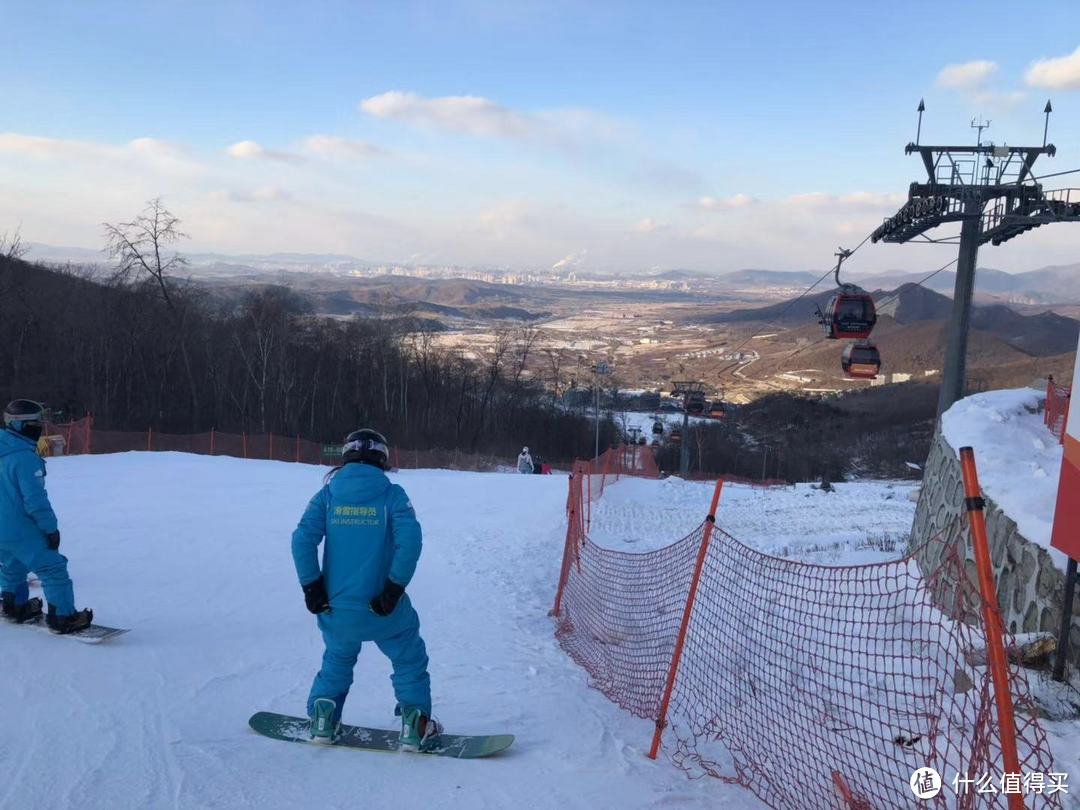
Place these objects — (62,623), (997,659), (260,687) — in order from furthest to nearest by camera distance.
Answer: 1. (62,623)
2. (260,687)
3. (997,659)

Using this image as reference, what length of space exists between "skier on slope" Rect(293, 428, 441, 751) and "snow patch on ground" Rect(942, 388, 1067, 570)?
4484mm

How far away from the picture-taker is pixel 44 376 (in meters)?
45.5

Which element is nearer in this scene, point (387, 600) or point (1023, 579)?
point (387, 600)

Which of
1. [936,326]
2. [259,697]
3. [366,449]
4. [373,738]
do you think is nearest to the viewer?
[366,449]

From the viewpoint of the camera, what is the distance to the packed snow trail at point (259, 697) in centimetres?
362

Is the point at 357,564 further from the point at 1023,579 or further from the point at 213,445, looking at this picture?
the point at 213,445

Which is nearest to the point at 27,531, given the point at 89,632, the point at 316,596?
the point at 89,632

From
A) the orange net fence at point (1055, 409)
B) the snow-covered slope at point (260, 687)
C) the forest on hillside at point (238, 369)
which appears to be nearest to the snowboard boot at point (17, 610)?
the snow-covered slope at point (260, 687)

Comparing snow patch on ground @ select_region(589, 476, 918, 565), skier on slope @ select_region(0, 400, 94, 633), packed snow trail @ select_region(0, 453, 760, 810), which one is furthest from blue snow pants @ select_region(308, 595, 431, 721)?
snow patch on ground @ select_region(589, 476, 918, 565)

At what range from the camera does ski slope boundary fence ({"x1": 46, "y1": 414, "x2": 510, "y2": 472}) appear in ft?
71.9

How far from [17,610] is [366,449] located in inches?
139

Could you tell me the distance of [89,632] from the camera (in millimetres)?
5617

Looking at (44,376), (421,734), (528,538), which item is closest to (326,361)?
(44,376)

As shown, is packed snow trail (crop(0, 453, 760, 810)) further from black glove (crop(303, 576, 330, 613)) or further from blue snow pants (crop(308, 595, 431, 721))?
black glove (crop(303, 576, 330, 613))
